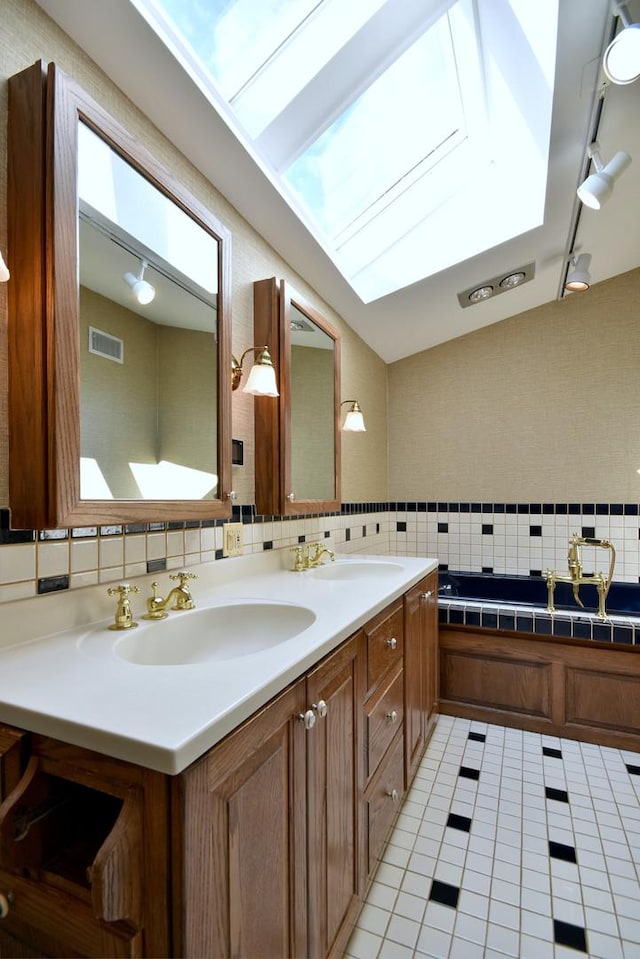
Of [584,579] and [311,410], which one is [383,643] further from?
[584,579]

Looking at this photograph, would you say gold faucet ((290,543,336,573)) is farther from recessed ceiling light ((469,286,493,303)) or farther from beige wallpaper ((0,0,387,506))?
recessed ceiling light ((469,286,493,303))

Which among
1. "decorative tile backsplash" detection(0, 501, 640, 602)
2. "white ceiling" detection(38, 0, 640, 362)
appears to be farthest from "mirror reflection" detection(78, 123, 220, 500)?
"white ceiling" detection(38, 0, 640, 362)

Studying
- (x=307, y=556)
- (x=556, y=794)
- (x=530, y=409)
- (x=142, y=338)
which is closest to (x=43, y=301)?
(x=142, y=338)

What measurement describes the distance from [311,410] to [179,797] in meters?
1.66

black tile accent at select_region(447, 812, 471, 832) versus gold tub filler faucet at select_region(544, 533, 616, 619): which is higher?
gold tub filler faucet at select_region(544, 533, 616, 619)

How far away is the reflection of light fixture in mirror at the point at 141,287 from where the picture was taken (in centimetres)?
115

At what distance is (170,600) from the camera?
122cm

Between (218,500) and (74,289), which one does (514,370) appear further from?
(74,289)

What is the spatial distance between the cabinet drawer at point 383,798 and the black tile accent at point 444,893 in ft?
0.59

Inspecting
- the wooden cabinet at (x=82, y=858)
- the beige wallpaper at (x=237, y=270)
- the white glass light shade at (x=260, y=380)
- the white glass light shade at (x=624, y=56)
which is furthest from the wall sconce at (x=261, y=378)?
the white glass light shade at (x=624, y=56)

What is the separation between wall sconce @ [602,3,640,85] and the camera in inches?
47.4

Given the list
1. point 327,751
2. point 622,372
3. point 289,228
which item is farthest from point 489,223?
point 327,751

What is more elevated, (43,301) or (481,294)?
(481,294)

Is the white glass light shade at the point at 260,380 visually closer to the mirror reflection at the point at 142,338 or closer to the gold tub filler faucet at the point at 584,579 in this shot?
the mirror reflection at the point at 142,338
